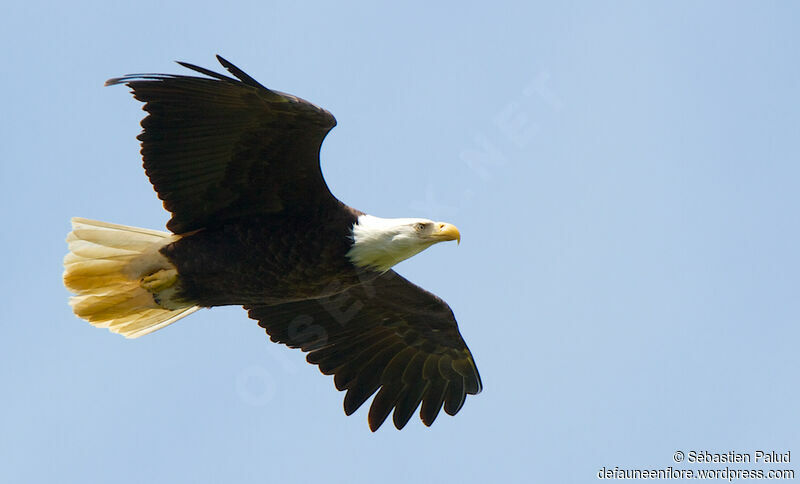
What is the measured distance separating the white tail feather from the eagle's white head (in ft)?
5.38

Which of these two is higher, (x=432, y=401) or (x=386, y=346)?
(x=386, y=346)

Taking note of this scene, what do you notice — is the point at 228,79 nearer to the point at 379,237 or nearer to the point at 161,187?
the point at 161,187

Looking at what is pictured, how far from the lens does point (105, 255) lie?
373 inches

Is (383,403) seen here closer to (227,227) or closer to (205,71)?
(227,227)

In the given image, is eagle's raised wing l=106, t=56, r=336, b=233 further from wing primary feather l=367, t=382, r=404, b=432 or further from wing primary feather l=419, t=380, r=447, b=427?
wing primary feather l=419, t=380, r=447, b=427

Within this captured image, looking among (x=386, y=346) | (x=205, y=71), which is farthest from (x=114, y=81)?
(x=386, y=346)

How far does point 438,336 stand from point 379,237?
7.89 ft

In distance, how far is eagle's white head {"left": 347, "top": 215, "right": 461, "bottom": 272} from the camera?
909cm

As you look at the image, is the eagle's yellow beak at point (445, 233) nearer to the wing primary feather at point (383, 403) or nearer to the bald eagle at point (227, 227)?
the bald eagle at point (227, 227)

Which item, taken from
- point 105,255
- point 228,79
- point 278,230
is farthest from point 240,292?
point 228,79

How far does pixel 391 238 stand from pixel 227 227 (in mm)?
1429

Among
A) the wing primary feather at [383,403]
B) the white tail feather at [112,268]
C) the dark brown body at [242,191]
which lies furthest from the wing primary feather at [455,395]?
the white tail feather at [112,268]

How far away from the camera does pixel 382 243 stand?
9.12 metres

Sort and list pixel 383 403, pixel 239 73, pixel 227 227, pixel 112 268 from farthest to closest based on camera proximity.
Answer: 1. pixel 383 403
2. pixel 112 268
3. pixel 227 227
4. pixel 239 73
